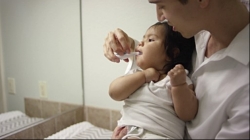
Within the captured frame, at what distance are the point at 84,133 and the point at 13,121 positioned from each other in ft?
1.15

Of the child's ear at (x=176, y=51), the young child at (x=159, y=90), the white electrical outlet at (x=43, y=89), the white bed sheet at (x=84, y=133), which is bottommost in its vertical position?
the white bed sheet at (x=84, y=133)

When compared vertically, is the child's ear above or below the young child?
above

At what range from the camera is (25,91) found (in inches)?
51.1

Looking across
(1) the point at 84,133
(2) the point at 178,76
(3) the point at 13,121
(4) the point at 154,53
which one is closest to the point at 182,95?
(2) the point at 178,76

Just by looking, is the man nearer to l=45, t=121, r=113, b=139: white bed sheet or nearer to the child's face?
the child's face

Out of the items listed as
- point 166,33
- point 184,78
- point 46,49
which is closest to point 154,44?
point 166,33

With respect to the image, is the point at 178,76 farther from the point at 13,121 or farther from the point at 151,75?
the point at 13,121

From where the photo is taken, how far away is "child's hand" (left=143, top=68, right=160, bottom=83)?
589mm

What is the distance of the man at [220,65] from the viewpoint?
1.41 feet

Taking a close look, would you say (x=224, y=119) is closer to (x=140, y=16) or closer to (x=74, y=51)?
(x=140, y=16)

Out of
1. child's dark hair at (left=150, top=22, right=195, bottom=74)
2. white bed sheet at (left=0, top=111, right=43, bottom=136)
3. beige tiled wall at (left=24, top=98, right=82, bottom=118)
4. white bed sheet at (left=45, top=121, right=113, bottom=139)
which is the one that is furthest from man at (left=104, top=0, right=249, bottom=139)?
beige tiled wall at (left=24, top=98, right=82, bottom=118)

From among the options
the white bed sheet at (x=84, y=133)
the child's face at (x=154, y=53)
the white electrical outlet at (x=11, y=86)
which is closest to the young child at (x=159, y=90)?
the child's face at (x=154, y=53)

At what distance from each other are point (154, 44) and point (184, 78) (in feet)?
0.54

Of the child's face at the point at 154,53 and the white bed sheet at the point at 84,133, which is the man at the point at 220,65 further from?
the white bed sheet at the point at 84,133
